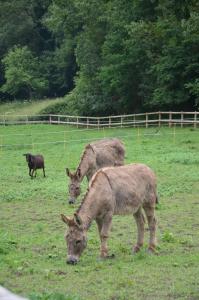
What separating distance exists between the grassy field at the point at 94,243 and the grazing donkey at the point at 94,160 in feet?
2.19

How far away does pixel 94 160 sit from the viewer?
20.2 meters

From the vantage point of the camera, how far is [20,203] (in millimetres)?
19719

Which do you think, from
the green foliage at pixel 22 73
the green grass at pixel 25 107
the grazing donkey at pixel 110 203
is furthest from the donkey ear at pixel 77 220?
the green foliage at pixel 22 73

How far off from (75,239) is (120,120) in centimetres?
3763

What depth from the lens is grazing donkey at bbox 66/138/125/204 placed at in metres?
18.8

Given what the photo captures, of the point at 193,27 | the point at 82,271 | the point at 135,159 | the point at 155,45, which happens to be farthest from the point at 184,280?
the point at 155,45

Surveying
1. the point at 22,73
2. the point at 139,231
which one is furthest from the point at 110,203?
the point at 22,73

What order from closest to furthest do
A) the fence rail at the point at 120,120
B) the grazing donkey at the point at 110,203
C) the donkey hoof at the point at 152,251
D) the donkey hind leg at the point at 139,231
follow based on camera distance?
1. the grazing donkey at the point at 110,203
2. the donkey hoof at the point at 152,251
3. the donkey hind leg at the point at 139,231
4. the fence rail at the point at 120,120

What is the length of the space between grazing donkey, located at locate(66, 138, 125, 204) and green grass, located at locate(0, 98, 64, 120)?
39475 mm

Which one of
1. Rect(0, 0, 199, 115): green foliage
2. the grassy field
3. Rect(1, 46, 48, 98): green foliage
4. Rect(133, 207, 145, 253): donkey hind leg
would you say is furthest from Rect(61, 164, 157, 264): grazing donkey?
Rect(1, 46, 48, 98): green foliage

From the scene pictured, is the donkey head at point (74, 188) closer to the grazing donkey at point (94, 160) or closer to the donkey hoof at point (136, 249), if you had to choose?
the grazing donkey at point (94, 160)

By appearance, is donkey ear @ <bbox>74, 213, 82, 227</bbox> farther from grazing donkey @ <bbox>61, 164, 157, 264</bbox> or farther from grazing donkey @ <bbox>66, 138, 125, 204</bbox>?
grazing donkey @ <bbox>66, 138, 125, 204</bbox>

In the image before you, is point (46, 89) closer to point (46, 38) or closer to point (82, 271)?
point (46, 38)

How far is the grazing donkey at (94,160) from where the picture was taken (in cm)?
1883
